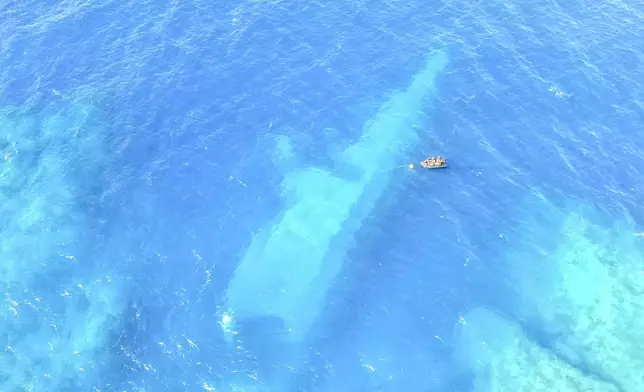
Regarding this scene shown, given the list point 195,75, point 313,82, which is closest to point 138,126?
point 195,75

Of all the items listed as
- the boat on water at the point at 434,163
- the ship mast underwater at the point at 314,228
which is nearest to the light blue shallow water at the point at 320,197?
the ship mast underwater at the point at 314,228

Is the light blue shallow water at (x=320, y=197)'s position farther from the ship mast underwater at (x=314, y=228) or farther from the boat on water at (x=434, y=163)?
the boat on water at (x=434, y=163)

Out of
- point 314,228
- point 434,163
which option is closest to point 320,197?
point 314,228

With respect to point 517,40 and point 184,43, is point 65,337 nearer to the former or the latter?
point 184,43

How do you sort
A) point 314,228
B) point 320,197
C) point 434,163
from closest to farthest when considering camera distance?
point 314,228
point 320,197
point 434,163

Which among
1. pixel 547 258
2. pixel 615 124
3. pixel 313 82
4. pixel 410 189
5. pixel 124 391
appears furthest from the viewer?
pixel 313 82

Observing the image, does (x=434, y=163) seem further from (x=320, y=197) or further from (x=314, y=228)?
(x=314, y=228)

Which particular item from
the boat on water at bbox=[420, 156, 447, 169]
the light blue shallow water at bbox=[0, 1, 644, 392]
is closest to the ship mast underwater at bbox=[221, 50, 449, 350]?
the light blue shallow water at bbox=[0, 1, 644, 392]
